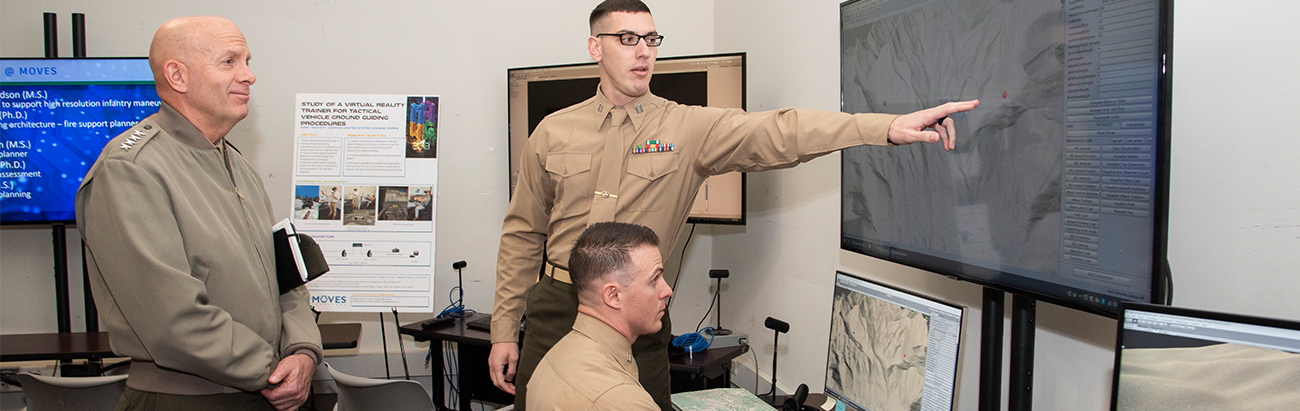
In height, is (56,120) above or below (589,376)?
above

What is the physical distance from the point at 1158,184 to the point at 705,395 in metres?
1.25

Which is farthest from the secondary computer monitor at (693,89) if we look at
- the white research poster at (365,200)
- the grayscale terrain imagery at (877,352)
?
the grayscale terrain imagery at (877,352)

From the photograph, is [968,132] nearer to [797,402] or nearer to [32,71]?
[797,402]

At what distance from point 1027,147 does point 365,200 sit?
2.68 metres

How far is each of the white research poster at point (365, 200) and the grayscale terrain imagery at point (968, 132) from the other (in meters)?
2.00

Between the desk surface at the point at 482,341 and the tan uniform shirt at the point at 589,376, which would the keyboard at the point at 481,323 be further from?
the tan uniform shirt at the point at 589,376

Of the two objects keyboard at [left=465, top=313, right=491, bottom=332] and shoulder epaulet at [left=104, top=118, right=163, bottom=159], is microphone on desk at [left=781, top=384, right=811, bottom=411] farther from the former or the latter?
keyboard at [left=465, top=313, right=491, bottom=332]

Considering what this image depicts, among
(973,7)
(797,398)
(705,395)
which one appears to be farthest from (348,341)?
(973,7)

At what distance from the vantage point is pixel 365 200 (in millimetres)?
3213

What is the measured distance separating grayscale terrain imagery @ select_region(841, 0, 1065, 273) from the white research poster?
78.8 inches

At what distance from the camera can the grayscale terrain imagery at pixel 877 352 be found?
162 cm

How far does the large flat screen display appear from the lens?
3.96 feet

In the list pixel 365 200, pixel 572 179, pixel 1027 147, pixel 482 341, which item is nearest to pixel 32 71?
pixel 365 200

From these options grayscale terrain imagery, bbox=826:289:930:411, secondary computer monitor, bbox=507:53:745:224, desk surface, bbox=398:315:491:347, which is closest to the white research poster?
desk surface, bbox=398:315:491:347
